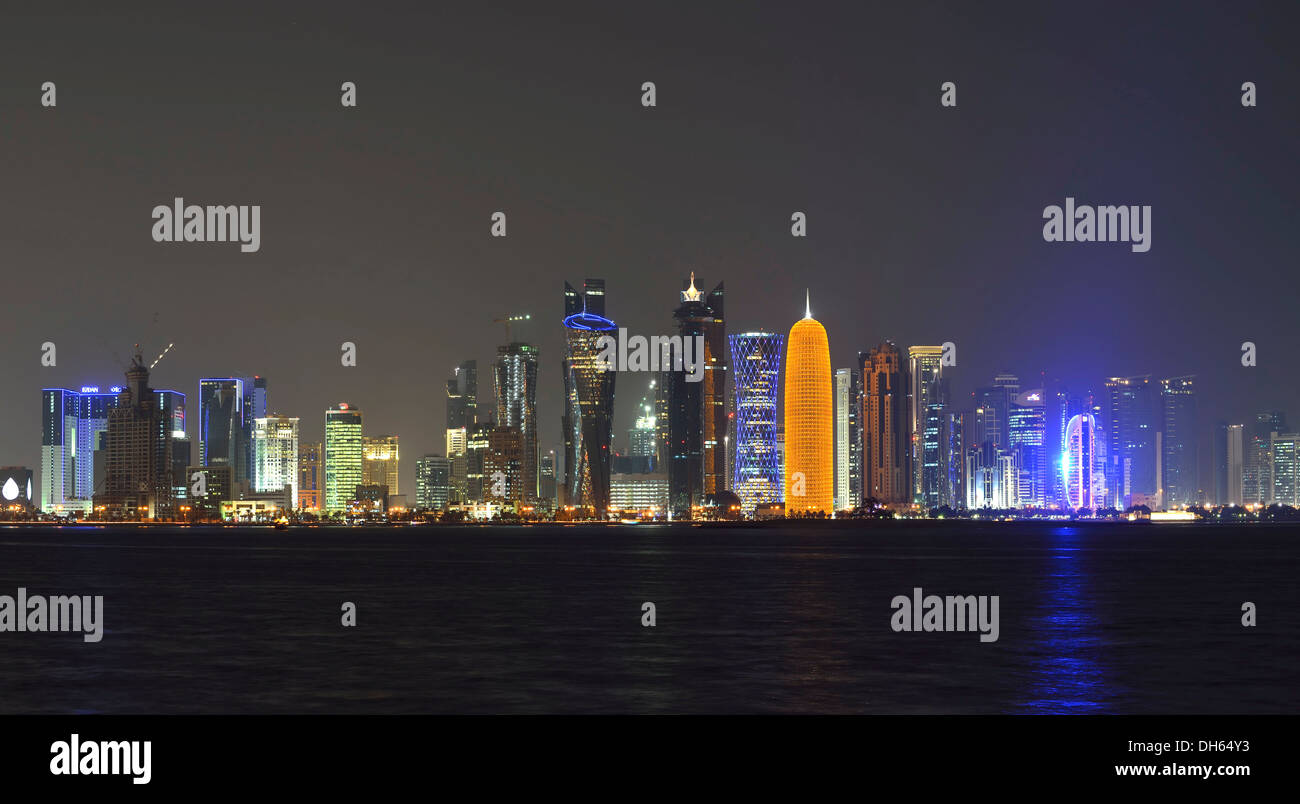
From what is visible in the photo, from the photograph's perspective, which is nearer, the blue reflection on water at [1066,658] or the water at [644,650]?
the blue reflection on water at [1066,658]

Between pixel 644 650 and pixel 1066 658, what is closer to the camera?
pixel 1066 658

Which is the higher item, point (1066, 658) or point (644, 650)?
point (644, 650)

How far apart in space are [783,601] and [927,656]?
39.3m

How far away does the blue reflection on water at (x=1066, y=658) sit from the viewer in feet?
155

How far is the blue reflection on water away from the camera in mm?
47312

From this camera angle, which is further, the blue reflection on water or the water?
the water

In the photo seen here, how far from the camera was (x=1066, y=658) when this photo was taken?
61.9 m
